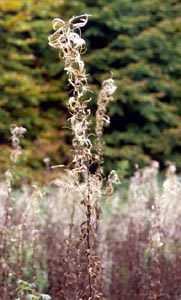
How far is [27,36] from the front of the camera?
1052 cm

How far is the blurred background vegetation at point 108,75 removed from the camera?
998 cm

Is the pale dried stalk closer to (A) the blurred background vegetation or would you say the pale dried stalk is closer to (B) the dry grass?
(B) the dry grass

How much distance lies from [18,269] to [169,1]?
25.5 ft

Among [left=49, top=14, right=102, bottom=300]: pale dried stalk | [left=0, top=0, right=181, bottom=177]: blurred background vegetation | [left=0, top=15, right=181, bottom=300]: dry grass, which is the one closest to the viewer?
[left=49, top=14, right=102, bottom=300]: pale dried stalk

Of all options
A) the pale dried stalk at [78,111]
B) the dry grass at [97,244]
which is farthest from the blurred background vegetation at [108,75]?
the pale dried stalk at [78,111]

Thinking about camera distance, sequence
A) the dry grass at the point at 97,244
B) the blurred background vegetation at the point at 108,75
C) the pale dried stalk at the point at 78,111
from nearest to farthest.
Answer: the pale dried stalk at the point at 78,111
the dry grass at the point at 97,244
the blurred background vegetation at the point at 108,75

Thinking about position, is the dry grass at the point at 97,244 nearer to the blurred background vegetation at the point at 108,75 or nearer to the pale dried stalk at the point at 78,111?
the pale dried stalk at the point at 78,111

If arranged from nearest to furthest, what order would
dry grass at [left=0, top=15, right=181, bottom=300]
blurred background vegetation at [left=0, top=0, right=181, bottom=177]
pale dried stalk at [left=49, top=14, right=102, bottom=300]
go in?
1. pale dried stalk at [left=49, top=14, right=102, bottom=300]
2. dry grass at [left=0, top=15, right=181, bottom=300]
3. blurred background vegetation at [left=0, top=0, right=181, bottom=177]

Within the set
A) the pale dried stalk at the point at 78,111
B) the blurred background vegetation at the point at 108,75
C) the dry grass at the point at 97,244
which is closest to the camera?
the pale dried stalk at the point at 78,111

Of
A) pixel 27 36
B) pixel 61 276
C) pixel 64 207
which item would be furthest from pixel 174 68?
pixel 61 276

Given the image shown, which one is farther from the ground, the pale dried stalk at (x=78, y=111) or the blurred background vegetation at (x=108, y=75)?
the blurred background vegetation at (x=108, y=75)

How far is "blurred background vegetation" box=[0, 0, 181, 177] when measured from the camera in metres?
9.98

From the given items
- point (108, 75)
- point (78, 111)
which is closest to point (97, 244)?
point (78, 111)

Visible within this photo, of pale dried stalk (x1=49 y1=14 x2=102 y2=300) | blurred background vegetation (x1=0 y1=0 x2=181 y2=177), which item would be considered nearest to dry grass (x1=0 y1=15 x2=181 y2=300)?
pale dried stalk (x1=49 y1=14 x2=102 y2=300)
